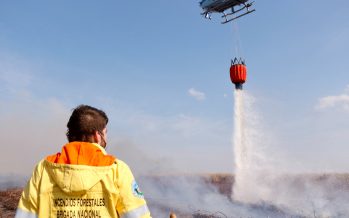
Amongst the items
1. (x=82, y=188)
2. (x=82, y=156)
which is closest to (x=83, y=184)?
(x=82, y=188)

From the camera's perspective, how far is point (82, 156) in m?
3.34

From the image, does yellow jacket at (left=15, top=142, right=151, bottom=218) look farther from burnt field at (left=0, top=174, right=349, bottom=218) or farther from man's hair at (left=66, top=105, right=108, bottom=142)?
burnt field at (left=0, top=174, right=349, bottom=218)

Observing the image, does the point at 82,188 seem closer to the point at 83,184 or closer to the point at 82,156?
the point at 83,184

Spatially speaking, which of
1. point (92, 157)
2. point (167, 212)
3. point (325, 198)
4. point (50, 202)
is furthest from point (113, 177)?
point (325, 198)

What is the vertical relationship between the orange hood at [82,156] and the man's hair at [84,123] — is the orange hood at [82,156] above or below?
below

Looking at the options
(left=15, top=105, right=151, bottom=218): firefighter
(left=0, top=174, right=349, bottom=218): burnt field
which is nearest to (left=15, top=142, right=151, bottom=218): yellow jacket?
(left=15, top=105, right=151, bottom=218): firefighter

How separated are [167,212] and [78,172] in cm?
2350

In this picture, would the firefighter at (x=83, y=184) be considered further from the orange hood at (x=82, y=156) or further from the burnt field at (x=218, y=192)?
the burnt field at (x=218, y=192)

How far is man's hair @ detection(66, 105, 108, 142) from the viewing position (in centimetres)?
346

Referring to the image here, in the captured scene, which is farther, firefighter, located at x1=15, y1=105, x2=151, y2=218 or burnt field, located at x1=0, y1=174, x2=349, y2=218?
burnt field, located at x1=0, y1=174, x2=349, y2=218

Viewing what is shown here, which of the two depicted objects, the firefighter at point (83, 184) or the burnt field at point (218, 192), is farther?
the burnt field at point (218, 192)

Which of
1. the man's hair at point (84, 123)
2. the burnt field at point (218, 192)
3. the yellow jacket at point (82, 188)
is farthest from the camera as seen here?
the burnt field at point (218, 192)

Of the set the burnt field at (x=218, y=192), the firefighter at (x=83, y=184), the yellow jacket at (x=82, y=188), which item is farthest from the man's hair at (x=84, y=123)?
the burnt field at (x=218, y=192)

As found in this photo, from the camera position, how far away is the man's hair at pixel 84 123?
3457mm
